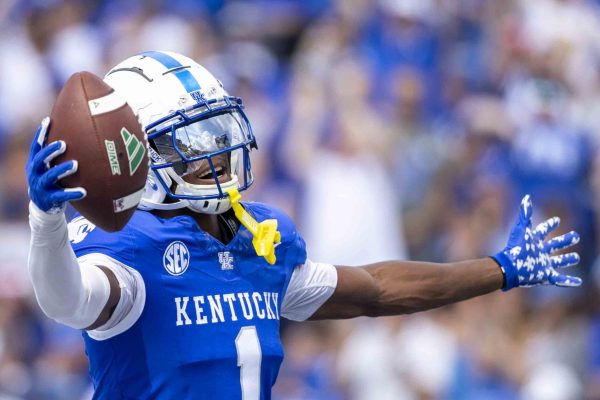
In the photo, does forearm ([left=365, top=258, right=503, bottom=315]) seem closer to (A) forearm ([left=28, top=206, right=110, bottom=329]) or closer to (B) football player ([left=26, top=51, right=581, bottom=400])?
(B) football player ([left=26, top=51, right=581, bottom=400])

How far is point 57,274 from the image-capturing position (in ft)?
10.1

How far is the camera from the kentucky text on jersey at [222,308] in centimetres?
348

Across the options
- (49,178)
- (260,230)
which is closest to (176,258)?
(260,230)

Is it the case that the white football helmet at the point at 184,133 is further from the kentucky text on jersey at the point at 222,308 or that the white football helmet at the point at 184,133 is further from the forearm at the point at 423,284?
the forearm at the point at 423,284

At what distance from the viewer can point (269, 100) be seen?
8.70 metres

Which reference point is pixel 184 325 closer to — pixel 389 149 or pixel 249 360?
pixel 249 360

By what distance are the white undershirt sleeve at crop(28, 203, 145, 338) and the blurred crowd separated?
3.83 metres

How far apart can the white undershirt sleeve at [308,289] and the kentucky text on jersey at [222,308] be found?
23 centimetres

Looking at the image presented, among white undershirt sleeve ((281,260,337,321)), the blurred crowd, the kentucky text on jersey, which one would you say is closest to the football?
the kentucky text on jersey

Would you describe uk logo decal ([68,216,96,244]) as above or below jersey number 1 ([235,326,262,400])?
above

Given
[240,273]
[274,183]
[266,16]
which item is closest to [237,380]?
[240,273]

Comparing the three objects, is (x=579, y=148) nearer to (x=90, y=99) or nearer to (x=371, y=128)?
(x=371, y=128)

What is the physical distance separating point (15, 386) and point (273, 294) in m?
3.60

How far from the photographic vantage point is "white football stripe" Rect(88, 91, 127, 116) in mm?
3144
